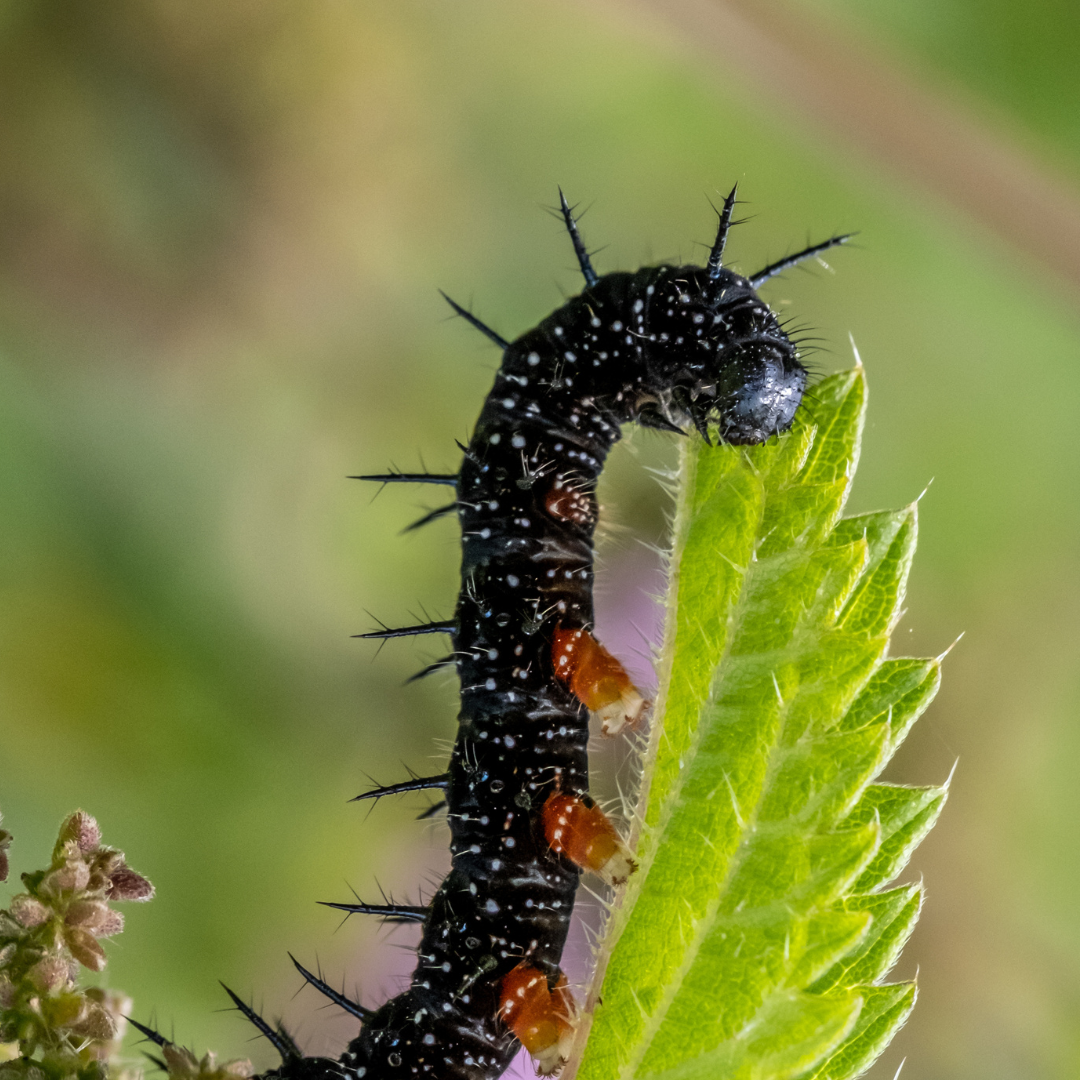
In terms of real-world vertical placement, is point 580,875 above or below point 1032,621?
below

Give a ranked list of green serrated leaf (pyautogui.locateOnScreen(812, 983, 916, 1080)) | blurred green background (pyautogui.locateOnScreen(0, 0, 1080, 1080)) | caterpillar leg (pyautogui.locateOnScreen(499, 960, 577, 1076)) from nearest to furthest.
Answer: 1. green serrated leaf (pyautogui.locateOnScreen(812, 983, 916, 1080))
2. caterpillar leg (pyautogui.locateOnScreen(499, 960, 577, 1076))
3. blurred green background (pyautogui.locateOnScreen(0, 0, 1080, 1080))

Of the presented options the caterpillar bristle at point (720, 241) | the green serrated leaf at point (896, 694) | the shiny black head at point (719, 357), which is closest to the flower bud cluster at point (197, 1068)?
the green serrated leaf at point (896, 694)

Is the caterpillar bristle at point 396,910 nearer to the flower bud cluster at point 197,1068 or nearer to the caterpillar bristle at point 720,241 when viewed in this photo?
the flower bud cluster at point 197,1068

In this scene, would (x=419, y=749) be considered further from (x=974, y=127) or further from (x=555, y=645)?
(x=974, y=127)

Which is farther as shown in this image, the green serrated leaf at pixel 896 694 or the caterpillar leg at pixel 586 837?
the caterpillar leg at pixel 586 837

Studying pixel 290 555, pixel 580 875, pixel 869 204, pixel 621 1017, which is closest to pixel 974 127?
pixel 869 204

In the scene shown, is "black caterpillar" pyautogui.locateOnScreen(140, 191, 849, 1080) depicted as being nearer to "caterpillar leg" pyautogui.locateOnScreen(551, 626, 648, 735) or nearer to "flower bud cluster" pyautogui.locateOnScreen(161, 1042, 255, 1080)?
"caterpillar leg" pyautogui.locateOnScreen(551, 626, 648, 735)

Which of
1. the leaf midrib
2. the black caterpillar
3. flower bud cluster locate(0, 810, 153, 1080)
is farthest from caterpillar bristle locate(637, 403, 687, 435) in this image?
flower bud cluster locate(0, 810, 153, 1080)
